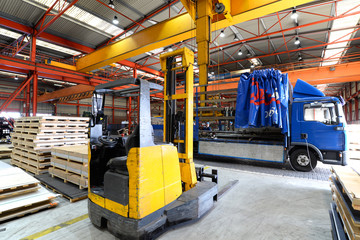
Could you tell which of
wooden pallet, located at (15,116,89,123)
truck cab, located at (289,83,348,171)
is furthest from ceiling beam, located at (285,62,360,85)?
wooden pallet, located at (15,116,89,123)

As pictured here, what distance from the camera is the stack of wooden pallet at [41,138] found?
16.4 feet

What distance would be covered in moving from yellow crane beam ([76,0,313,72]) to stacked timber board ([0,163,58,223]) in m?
5.86

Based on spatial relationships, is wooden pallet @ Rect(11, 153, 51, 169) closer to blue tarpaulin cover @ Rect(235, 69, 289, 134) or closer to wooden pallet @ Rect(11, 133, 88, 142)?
wooden pallet @ Rect(11, 133, 88, 142)

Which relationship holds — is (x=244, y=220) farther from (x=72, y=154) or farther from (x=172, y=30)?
(x=172, y=30)

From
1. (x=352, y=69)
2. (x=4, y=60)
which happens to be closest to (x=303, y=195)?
(x=352, y=69)

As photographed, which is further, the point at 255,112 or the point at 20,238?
the point at 255,112

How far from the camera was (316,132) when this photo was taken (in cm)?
532

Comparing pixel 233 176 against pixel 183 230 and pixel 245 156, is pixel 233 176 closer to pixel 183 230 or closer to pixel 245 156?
pixel 245 156

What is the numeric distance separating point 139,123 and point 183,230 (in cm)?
160

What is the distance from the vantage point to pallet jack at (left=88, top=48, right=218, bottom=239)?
202cm

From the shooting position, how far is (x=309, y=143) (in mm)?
5395

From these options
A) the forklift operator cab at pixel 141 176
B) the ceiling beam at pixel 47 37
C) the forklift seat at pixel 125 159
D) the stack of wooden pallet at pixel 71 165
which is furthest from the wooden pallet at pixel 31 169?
the ceiling beam at pixel 47 37

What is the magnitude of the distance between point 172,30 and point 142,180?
5940mm

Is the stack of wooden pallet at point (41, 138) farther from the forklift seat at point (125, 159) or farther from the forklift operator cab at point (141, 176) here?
the forklift seat at point (125, 159)
